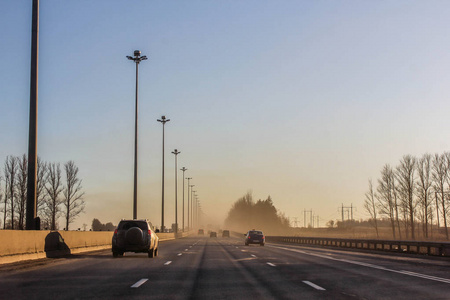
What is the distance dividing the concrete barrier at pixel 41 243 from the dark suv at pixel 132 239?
7.71 ft

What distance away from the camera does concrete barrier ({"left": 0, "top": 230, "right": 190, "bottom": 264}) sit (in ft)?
58.2

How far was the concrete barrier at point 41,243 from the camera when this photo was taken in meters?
17.7

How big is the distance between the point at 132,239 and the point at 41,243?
4.21 metres

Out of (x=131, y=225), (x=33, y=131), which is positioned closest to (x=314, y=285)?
(x=131, y=225)

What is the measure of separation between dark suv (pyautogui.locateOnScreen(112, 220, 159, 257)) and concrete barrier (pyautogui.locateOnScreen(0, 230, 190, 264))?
2.35 meters

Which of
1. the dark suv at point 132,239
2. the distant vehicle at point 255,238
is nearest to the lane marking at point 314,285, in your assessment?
the dark suv at point 132,239

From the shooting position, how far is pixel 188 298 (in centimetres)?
1036

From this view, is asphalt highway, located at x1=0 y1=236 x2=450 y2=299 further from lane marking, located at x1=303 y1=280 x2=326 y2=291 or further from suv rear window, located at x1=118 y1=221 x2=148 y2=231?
suv rear window, located at x1=118 y1=221 x2=148 y2=231

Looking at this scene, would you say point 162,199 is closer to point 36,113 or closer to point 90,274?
point 36,113

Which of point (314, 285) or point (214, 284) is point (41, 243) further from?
point (314, 285)

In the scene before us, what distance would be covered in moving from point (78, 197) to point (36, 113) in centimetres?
6351

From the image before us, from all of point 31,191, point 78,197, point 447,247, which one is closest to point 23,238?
point 31,191

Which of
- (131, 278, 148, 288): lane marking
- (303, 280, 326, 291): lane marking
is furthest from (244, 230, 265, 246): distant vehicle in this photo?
(131, 278, 148, 288): lane marking

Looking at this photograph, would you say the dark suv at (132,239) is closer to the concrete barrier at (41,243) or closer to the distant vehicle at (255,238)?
the concrete barrier at (41,243)
